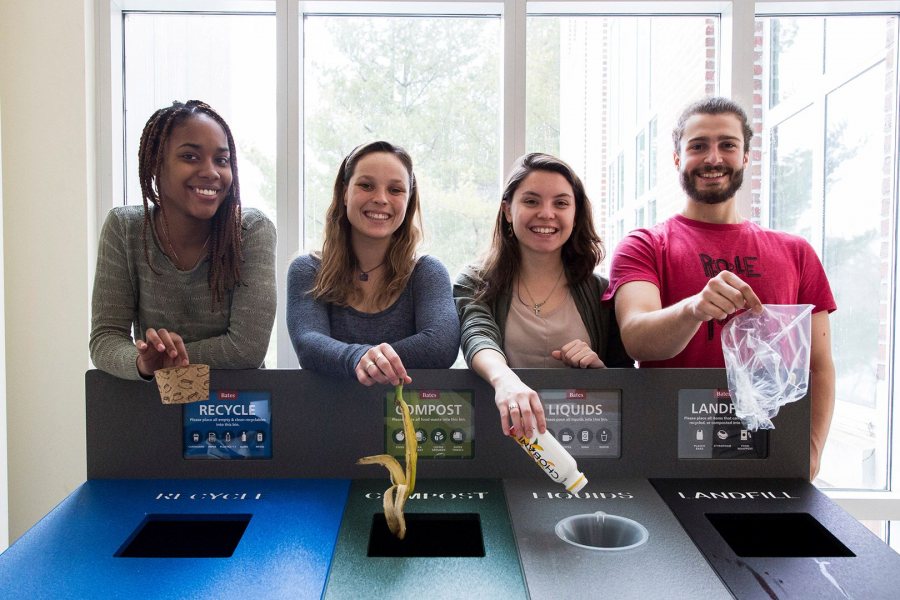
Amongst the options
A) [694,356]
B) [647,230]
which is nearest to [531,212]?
[647,230]

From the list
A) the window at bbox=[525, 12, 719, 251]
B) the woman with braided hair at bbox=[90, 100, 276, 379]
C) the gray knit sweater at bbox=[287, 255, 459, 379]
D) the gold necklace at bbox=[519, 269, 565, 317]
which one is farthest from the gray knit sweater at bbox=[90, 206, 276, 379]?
the window at bbox=[525, 12, 719, 251]

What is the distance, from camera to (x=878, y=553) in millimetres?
922

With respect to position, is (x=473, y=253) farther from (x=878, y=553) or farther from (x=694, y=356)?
(x=878, y=553)

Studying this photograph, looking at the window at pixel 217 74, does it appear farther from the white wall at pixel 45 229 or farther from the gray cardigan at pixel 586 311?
the gray cardigan at pixel 586 311

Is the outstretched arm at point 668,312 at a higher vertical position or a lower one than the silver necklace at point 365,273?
lower

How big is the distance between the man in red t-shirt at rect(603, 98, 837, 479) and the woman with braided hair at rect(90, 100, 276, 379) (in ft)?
3.02

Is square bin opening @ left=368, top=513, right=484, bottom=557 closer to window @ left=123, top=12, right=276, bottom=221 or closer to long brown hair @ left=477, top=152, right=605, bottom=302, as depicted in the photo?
long brown hair @ left=477, top=152, right=605, bottom=302

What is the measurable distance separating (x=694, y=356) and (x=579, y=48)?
1.44 m

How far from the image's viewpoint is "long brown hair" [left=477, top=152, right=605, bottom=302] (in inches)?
68.3

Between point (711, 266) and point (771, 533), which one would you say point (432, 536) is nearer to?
point (771, 533)

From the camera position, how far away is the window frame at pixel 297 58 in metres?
2.28

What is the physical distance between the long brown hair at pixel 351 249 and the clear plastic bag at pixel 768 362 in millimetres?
837

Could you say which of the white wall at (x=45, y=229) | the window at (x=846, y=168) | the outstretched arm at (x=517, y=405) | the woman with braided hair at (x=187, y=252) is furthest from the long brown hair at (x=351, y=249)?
the window at (x=846, y=168)

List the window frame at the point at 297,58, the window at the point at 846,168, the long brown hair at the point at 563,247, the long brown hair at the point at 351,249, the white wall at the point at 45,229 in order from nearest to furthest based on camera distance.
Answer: the long brown hair at the point at 351,249 < the long brown hair at the point at 563,247 < the white wall at the point at 45,229 < the window frame at the point at 297,58 < the window at the point at 846,168
